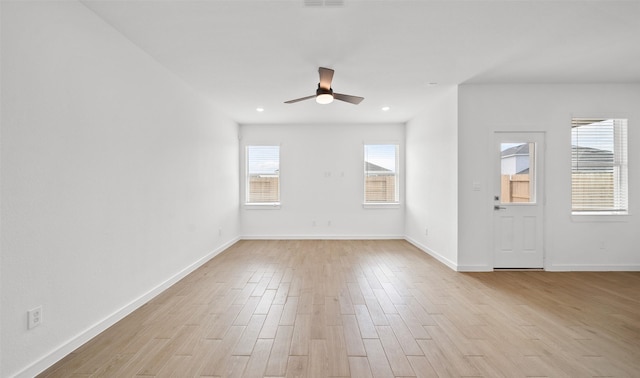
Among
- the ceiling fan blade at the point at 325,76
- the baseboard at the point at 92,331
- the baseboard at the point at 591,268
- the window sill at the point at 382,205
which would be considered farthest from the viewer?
the window sill at the point at 382,205

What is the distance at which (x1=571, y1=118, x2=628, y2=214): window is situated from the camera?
4.08 metres

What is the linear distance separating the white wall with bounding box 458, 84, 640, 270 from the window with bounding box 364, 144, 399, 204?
2.52 metres

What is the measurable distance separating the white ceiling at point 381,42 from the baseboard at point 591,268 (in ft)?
8.87

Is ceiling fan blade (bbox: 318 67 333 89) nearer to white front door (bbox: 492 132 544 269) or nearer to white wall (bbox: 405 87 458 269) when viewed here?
white wall (bbox: 405 87 458 269)

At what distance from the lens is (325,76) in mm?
3148

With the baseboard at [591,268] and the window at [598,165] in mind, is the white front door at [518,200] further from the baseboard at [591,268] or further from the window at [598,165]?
the window at [598,165]

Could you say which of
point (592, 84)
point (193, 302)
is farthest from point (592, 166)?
point (193, 302)

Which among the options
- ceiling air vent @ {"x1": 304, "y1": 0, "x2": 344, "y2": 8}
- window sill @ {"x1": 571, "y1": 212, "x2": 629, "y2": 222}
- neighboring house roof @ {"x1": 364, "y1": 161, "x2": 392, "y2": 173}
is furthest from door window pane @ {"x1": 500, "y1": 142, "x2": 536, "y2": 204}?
ceiling air vent @ {"x1": 304, "y1": 0, "x2": 344, "y2": 8}

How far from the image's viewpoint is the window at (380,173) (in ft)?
21.5

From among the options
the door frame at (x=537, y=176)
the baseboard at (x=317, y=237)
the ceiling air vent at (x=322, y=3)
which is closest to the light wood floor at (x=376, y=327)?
the door frame at (x=537, y=176)

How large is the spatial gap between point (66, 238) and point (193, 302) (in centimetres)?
137

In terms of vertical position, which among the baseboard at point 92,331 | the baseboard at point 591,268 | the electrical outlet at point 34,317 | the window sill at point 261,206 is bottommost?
the baseboard at point 92,331

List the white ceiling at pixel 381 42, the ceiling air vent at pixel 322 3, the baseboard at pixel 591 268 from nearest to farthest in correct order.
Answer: the ceiling air vent at pixel 322 3 → the white ceiling at pixel 381 42 → the baseboard at pixel 591 268

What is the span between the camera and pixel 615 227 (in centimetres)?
403
